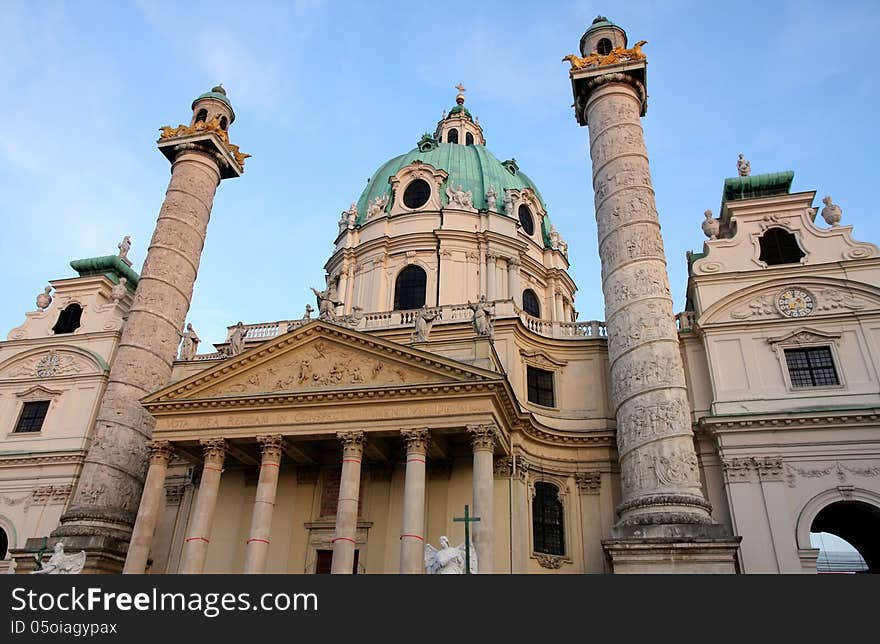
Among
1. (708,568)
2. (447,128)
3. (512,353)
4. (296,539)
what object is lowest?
(708,568)

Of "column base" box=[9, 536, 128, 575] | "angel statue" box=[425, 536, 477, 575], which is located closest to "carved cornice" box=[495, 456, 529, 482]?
"angel statue" box=[425, 536, 477, 575]

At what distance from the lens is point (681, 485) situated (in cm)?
1703

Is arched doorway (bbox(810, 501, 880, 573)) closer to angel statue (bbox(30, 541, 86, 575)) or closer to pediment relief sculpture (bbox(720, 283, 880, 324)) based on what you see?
pediment relief sculpture (bbox(720, 283, 880, 324))

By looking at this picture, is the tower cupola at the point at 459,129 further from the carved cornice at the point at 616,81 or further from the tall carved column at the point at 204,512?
the tall carved column at the point at 204,512

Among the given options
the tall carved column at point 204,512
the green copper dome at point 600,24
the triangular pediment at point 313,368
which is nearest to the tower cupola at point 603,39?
the green copper dome at point 600,24

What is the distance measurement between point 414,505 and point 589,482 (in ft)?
22.4

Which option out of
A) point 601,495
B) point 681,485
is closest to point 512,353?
point 601,495

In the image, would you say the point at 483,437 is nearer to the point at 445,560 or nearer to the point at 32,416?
the point at 445,560

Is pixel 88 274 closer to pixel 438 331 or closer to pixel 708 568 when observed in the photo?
pixel 438 331

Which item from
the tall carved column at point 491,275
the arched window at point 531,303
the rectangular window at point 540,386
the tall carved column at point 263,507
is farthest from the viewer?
the arched window at point 531,303

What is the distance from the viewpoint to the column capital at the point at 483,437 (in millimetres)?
18203

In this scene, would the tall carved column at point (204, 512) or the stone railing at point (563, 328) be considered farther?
the stone railing at point (563, 328)

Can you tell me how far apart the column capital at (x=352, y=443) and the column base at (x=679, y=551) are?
7.20 m
